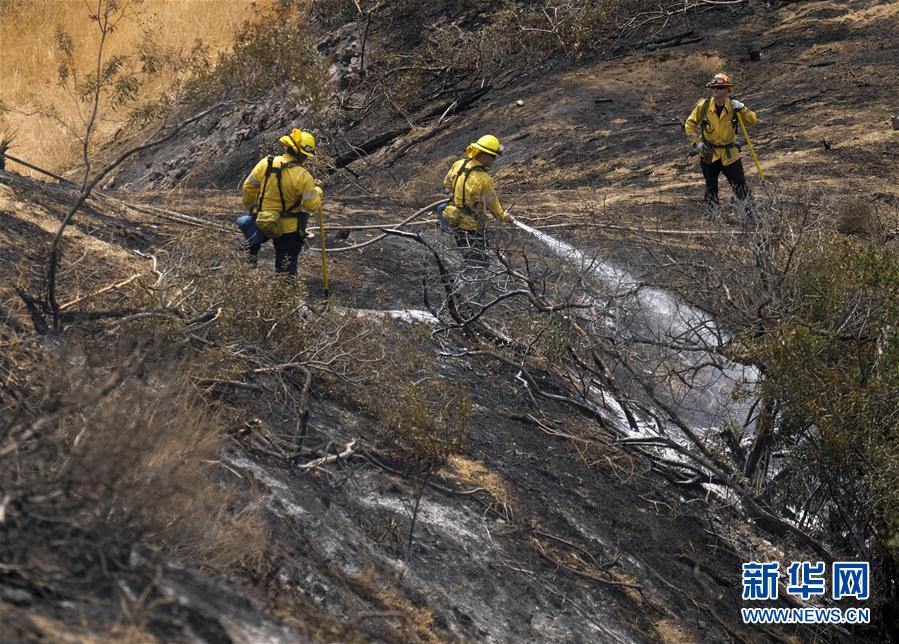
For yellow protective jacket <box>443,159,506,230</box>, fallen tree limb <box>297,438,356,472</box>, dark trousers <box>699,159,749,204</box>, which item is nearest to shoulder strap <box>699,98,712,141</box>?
dark trousers <box>699,159,749,204</box>

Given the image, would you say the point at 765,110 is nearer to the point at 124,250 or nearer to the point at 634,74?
the point at 634,74

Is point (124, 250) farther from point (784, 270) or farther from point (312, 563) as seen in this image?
point (784, 270)

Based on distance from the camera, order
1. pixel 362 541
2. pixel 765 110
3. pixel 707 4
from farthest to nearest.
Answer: pixel 707 4 < pixel 765 110 < pixel 362 541

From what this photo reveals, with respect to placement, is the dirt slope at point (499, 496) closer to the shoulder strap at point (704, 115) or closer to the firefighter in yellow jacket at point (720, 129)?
the firefighter in yellow jacket at point (720, 129)

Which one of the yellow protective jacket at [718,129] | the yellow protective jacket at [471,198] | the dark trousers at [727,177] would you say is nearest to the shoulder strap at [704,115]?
the yellow protective jacket at [718,129]

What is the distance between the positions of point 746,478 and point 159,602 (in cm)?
544

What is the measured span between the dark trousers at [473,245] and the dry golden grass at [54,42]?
12471 millimetres

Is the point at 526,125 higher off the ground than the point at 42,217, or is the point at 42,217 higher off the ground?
the point at 526,125

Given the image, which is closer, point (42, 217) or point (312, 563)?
point (312, 563)

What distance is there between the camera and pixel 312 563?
6.26 meters

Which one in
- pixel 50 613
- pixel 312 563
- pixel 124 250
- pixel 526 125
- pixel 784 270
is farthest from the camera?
pixel 526 125

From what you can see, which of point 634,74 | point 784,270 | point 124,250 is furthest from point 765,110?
point 124,250

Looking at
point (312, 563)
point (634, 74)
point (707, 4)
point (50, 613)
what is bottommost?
point (50, 613)

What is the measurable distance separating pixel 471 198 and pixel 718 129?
11.2 feet
